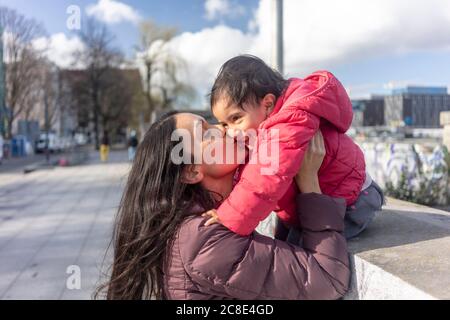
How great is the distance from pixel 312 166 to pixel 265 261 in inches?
A: 13.8

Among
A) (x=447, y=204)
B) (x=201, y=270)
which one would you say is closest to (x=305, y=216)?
(x=201, y=270)

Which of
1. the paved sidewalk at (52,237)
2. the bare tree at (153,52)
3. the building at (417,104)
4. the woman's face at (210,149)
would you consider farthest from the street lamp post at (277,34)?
the bare tree at (153,52)

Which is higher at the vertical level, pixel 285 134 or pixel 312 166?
pixel 285 134

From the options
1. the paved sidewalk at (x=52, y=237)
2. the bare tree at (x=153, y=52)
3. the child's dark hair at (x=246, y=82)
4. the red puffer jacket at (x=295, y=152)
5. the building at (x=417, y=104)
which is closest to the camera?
the red puffer jacket at (x=295, y=152)

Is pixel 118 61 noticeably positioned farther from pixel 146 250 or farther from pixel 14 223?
pixel 146 250

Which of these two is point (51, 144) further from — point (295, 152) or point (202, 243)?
point (295, 152)

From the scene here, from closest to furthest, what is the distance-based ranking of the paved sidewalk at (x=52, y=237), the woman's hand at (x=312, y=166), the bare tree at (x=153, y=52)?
the woman's hand at (x=312, y=166), the paved sidewalk at (x=52, y=237), the bare tree at (x=153, y=52)

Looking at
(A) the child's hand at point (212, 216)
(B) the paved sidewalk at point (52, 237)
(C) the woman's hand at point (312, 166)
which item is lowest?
(B) the paved sidewalk at point (52, 237)

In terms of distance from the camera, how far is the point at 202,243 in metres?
1.34

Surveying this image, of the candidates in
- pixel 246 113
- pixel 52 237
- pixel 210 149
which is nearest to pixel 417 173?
pixel 246 113

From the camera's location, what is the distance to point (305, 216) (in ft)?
4.56

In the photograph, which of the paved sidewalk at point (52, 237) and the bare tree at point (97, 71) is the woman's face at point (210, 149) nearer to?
the paved sidewalk at point (52, 237)

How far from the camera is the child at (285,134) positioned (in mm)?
1300

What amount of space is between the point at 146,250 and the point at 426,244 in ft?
3.34
